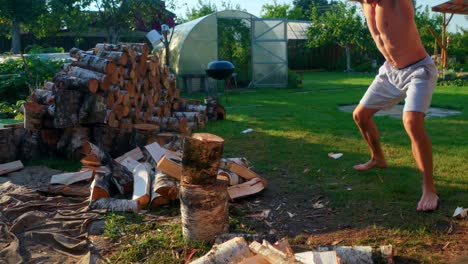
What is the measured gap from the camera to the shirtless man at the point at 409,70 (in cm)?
411

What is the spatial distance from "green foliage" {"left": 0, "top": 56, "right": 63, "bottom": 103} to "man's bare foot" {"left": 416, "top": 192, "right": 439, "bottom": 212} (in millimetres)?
10171

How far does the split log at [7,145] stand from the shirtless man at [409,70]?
4703 millimetres

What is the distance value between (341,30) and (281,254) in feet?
98.9

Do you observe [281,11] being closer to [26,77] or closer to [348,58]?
[348,58]

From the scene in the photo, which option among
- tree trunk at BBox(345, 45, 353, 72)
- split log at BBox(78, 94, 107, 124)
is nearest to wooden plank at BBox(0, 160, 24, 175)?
split log at BBox(78, 94, 107, 124)

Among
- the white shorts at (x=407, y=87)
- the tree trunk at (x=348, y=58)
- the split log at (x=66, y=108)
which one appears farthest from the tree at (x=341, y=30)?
the white shorts at (x=407, y=87)

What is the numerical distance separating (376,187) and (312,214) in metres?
0.92

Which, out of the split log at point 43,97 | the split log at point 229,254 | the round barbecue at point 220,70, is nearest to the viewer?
the split log at point 229,254

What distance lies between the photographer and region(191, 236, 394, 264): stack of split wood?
2570 millimetres

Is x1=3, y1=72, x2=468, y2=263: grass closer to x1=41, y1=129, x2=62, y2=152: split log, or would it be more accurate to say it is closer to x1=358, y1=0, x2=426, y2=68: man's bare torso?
x1=358, y1=0, x2=426, y2=68: man's bare torso

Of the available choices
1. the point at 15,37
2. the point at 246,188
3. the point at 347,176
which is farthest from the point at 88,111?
the point at 15,37

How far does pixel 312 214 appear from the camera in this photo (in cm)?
415

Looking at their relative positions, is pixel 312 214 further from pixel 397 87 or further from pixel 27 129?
pixel 27 129

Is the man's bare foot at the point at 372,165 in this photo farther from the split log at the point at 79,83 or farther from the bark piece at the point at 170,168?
the split log at the point at 79,83
